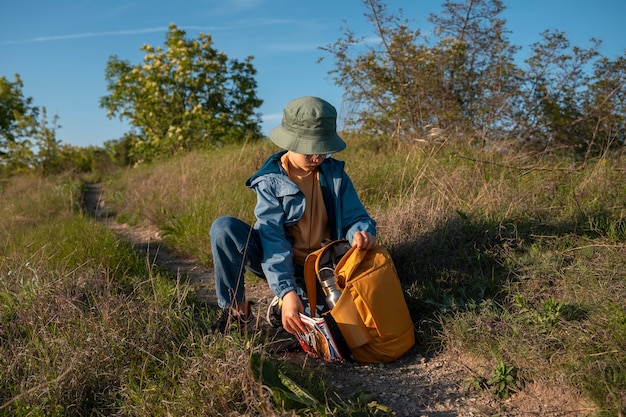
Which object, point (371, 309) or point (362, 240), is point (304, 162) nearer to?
point (362, 240)

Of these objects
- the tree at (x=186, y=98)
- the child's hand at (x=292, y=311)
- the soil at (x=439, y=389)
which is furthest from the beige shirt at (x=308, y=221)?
the tree at (x=186, y=98)

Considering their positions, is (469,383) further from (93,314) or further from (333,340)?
(93,314)

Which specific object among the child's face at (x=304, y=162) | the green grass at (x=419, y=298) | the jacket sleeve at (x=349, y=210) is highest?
the child's face at (x=304, y=162)

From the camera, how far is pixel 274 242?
108 inches

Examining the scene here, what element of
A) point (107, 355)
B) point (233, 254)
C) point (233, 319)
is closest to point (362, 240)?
point (233, 254)

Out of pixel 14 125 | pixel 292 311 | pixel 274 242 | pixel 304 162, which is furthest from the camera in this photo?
pixel 14 125

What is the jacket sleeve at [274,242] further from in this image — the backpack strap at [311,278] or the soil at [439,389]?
the soil at [439,389]

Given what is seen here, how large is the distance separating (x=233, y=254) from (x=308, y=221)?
45 centimetres

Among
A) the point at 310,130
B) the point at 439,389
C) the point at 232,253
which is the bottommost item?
the point at 439,389

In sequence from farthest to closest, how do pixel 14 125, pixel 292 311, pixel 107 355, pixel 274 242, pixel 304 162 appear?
pixel 14 125
pixel 304 162
pixel 274 242
pixel 292 311
pixel 107 355

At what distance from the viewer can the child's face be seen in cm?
280

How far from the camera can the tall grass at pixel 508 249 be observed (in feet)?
7.59

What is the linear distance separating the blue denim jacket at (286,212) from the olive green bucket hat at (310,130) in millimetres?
225

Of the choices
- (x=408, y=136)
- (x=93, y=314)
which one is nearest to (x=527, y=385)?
(x=93, y=314)
